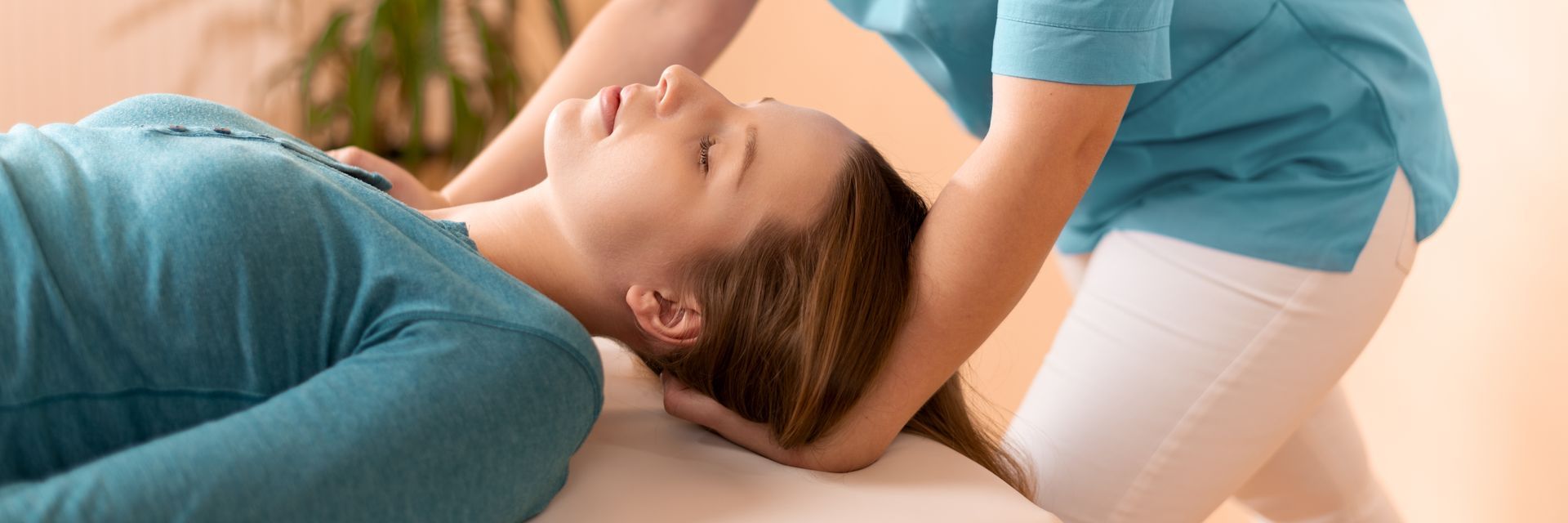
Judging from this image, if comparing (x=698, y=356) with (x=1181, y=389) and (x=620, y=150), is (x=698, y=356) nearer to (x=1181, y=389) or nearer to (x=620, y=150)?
(x=620, y=150)

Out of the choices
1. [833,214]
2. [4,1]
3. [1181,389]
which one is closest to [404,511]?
[833,214]

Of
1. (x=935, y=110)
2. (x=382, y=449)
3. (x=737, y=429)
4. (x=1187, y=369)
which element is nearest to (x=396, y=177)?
(x=737, y=429)

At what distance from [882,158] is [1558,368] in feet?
3.89

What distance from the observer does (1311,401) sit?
51.1 inches

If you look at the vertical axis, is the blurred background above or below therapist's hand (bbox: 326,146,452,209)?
below

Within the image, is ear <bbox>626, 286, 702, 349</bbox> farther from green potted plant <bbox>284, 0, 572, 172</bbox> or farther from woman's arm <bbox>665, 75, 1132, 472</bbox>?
green potted plant <bbox>284, 0, 572, 172</bbox>

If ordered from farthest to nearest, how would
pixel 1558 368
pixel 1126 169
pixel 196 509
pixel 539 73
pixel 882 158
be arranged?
pixel 539 73, pixel 1558 368, pixel 1126 169, pixel 882 158, pixel 196 509

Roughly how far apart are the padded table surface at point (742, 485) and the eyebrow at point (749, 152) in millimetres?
257

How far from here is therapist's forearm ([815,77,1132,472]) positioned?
1.00 metres

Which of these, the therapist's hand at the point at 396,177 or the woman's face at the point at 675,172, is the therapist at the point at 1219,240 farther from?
the therapist's hand at the point at 396,177

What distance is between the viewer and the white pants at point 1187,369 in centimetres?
126

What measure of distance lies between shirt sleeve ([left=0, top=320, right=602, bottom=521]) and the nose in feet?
1.05

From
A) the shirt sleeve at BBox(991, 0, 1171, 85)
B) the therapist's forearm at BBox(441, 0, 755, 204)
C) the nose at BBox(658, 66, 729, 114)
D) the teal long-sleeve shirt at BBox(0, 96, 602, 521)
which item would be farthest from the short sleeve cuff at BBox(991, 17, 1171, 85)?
the therapist's forearm at BBox(441, 0, 755, 204)

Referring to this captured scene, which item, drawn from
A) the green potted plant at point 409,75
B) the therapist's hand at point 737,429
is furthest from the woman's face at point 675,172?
the green potted plant at point 409,75
